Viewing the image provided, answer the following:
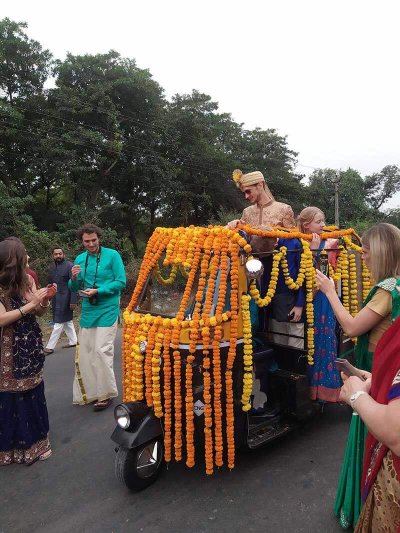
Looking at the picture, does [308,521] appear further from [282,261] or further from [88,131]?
[88,131]

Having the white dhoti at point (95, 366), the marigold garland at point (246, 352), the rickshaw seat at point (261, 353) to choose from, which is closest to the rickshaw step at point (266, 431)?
the marigold garland at point (246, 352)

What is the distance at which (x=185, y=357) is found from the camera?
293 centimetres

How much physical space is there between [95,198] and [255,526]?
20.7m

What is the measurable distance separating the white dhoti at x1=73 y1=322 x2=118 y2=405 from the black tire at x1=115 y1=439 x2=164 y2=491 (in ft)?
5.22

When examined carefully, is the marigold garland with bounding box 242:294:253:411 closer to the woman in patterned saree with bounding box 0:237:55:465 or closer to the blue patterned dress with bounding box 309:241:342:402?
the blue patterned dress with bounding box 309:241:342:402

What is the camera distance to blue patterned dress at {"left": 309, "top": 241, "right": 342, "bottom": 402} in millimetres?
3658

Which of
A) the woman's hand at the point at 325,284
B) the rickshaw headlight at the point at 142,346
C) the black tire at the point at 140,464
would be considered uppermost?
the woman's hand at the point at 325,284

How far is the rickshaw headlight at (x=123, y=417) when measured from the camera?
2.88 metres

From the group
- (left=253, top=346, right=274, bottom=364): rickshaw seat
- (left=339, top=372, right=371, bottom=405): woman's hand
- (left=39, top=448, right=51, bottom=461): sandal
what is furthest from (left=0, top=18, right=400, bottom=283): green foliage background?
(left=339, top=372, right=371, bottom=405): woman's hand

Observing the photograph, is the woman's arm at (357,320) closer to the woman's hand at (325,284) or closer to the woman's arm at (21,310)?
the woman's hand at (325,284)

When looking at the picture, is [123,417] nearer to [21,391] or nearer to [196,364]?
[196,364]

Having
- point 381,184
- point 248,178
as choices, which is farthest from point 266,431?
point 381,184

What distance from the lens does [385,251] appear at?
2273 mm

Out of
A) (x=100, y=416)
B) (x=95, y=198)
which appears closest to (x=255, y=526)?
(x=100, y=416)
